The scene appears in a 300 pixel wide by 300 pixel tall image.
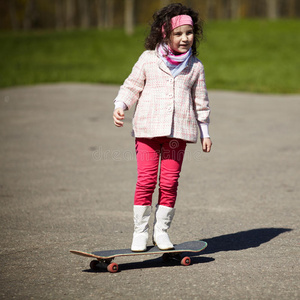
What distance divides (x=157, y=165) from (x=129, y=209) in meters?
1.74

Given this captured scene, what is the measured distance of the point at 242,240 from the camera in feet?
15.5

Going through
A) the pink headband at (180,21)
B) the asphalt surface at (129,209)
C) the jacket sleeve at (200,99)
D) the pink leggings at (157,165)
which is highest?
the pink headband at (180,21)

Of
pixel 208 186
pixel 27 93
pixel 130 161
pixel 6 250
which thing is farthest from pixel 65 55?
pixel 6 250

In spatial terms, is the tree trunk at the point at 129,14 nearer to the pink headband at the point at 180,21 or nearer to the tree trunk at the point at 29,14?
the tree trunk at the point at 29,14

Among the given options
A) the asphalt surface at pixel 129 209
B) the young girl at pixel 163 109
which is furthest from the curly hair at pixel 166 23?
the asphalt surface at pixel 129 209

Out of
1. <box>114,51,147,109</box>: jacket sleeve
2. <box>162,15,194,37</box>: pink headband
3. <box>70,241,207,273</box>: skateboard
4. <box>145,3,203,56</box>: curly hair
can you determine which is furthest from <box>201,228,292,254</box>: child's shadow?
<box>162,15,194,37</box>: pink headband

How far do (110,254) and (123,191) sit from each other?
8.96ft

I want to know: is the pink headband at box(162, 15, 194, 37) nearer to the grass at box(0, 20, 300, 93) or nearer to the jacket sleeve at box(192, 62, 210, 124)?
the jacket sleeve at box(192, 62, 210, 124)

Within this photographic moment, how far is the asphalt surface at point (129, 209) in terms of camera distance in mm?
3662

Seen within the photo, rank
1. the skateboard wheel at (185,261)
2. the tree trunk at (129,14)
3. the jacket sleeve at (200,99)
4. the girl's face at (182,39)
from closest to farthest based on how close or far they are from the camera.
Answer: the skateboard wheel at (185,261) → the girl's face at (182,39) → the jacket sleeve at (200,99) → the tree trunk at (129,14)

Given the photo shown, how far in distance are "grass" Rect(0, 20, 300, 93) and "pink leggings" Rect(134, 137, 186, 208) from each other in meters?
12.4

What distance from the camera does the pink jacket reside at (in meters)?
4.06

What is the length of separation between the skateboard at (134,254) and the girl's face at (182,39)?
1388 mm

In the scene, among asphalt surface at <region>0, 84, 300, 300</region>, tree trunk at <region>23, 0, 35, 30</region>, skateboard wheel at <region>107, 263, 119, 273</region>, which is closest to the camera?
asphalt surface at <region>0, 84, 300, 300</region>
